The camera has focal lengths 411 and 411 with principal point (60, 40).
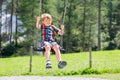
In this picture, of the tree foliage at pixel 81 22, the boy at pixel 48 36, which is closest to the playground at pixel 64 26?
the tree foliage at pixel 81 22

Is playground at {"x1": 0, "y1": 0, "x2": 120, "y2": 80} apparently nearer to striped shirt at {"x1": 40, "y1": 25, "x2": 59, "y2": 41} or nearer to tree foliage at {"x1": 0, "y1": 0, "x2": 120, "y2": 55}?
tree foliage at {"x1": 0, "y1": 0, "x2": 120, "y2": 55}

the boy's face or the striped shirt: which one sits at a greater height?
the boy's face

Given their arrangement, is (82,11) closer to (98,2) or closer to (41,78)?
(98,2)

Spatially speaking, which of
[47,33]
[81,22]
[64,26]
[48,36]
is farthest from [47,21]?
[81,22]

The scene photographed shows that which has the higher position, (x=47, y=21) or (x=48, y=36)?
(x=47, y=21)

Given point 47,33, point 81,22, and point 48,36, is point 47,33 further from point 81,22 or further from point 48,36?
point 81,22

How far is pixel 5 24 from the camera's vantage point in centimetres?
6650

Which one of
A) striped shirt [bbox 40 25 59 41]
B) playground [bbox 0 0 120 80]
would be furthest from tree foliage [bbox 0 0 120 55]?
striped shirt [bbox 40 25 59 41]

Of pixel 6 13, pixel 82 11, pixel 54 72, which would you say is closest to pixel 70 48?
pixel 82 11

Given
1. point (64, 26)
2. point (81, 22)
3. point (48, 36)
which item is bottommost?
A: point (48, 36)

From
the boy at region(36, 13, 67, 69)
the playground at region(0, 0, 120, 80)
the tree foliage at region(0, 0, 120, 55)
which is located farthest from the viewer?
the tree foliage at region(0, 0, 120, 55)

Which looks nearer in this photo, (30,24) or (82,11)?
(30,24)

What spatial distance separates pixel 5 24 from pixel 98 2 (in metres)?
15.7

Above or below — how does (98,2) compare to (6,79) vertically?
above
